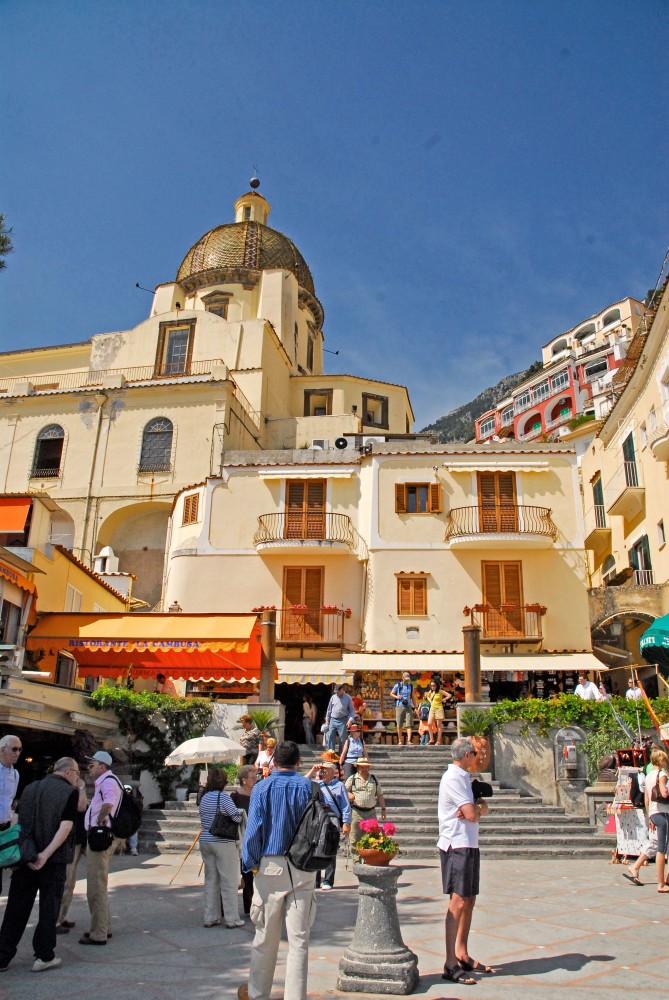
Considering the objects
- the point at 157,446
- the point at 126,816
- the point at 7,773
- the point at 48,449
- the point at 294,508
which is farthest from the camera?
the point at 48,449

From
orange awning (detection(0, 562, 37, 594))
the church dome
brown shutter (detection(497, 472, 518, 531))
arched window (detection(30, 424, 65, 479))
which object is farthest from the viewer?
the church dome

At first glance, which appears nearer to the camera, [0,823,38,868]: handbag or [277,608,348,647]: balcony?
[0,823,38,868]: handbag

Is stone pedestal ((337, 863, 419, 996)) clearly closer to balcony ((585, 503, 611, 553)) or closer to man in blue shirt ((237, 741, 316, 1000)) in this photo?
man in blue shirt ((237, 741, 316, 1000))

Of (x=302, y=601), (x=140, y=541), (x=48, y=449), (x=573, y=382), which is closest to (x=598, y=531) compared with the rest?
(x=302, y=601)

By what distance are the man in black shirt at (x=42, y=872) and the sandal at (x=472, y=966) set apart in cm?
314

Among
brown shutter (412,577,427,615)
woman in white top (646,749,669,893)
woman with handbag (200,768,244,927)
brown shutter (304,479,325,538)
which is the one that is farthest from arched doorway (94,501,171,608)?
woman in white top (646,749,669,893)

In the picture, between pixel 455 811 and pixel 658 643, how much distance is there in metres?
14.3

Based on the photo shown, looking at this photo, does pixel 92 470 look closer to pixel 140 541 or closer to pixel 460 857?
pixel 140 541

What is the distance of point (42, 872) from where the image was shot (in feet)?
21.0

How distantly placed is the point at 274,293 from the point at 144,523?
15362 mm

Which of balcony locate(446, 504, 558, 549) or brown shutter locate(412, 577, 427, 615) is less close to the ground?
balcony locate(446, 504, 558, 549)

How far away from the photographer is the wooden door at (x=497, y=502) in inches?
1012

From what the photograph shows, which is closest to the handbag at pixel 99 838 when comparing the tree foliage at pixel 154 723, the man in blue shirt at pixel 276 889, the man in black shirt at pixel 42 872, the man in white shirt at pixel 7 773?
the man in black shirt at pixel 42 872

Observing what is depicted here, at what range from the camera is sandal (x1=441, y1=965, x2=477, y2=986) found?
601 centimetres
